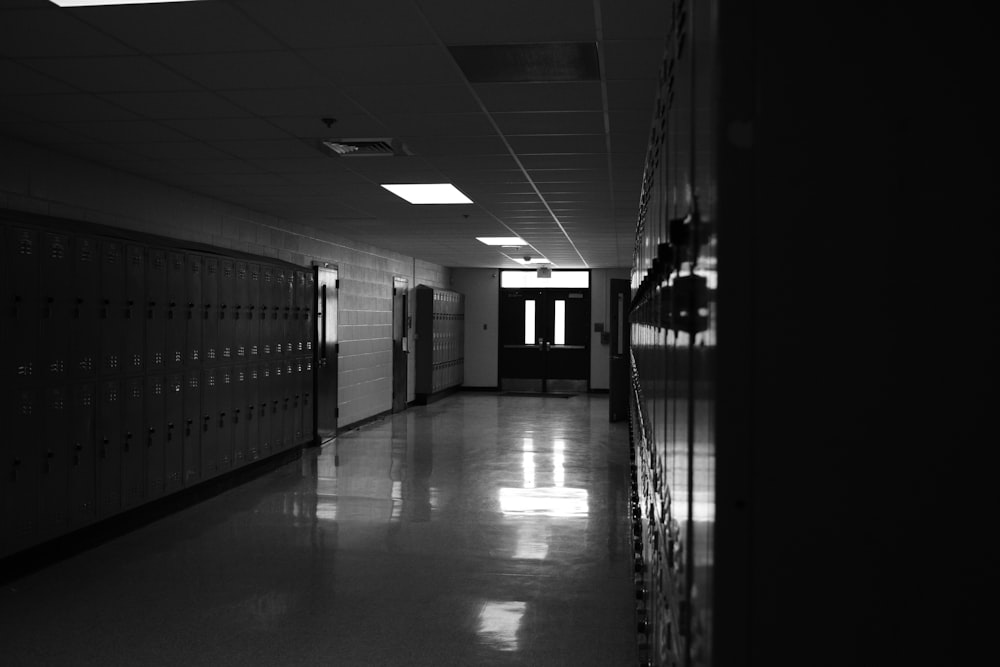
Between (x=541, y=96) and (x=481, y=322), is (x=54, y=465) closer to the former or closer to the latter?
(x=541, y=96)

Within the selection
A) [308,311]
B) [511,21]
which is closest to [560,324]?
[308,311]

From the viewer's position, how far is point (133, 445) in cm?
546

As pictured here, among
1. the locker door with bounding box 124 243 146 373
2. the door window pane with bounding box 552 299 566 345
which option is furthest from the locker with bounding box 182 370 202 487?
the door window pane with bounding box 552 299 566 345

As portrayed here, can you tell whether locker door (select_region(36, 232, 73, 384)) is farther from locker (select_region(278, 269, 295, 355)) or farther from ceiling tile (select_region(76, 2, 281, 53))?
locker (select_region(278, 269, 295, 355))

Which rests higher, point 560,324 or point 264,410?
point 560,324

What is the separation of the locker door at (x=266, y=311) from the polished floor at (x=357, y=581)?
46.7 inches

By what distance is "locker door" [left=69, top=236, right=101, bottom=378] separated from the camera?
15.9 feet

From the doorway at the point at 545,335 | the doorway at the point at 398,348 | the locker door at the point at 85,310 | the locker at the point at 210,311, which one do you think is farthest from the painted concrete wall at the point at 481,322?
the locker door at the point at 85,310

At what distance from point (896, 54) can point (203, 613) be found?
3923 mm

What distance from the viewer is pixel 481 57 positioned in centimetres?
334

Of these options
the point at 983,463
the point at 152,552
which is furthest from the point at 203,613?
the point at 983,463

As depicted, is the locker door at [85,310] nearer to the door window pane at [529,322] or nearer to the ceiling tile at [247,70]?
the ceiling tile at [247,70]

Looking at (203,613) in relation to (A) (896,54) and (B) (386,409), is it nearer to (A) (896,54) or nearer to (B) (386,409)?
(A) (896,54)

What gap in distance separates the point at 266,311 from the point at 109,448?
266 cm
